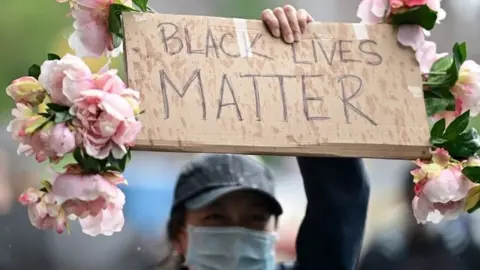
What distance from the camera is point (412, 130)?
0.88 meters

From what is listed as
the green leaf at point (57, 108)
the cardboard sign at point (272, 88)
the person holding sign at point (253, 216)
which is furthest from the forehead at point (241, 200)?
the green leaf at point (57, 108)

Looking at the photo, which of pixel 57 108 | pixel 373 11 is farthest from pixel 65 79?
pixel 373 11

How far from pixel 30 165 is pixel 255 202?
17.9 inches

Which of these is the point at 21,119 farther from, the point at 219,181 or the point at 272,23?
the point at 219,181

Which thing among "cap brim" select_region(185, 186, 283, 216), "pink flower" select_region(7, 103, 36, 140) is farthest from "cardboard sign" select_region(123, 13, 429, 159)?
"cap brim" select_region(185, 186, 283, 216)

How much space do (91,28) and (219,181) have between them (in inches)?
14.7

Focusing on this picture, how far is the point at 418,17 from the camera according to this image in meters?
0.90

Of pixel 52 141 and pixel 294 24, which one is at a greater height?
pixel 294 24

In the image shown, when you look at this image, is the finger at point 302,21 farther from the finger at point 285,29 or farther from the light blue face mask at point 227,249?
the light blue face mask at point 227,249

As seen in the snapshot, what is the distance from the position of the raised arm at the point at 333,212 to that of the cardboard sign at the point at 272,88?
17 cm

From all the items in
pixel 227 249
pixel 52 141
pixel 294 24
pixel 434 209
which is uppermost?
pixel 294 24

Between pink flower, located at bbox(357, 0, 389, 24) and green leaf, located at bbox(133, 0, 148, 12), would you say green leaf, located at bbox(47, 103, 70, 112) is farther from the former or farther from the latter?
pink flower, located at bbox(357, 0, 389, 24)

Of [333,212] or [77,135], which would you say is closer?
[77,135]

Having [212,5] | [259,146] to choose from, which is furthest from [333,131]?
[212,5]
